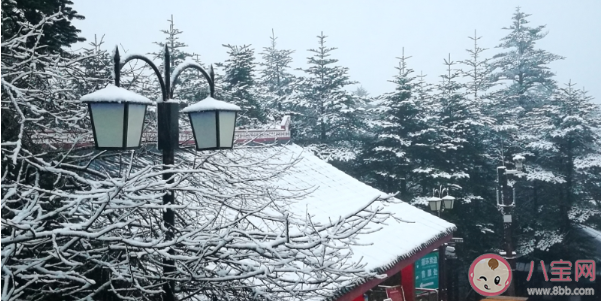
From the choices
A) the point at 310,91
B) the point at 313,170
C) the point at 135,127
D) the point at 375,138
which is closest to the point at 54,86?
the point at 135,127

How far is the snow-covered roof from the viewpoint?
15.2ft

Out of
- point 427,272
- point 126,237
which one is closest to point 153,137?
point 126,237

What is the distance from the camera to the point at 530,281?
25.3 ft

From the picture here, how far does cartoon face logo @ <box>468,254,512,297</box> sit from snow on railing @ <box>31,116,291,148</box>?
3616 millimetres

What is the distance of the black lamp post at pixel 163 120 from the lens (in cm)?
204

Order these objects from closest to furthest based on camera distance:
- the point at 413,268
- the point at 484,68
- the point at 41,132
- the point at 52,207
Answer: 1. the point at 52,207
2. the point at 41,132
3. the point at 413,268
4. the point at 484,68

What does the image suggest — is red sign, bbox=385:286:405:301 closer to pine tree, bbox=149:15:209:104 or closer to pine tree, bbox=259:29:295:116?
pine tree, bbox=149:15:209:104

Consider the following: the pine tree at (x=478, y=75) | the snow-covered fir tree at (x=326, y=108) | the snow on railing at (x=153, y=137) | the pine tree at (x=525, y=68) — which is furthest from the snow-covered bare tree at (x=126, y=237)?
the pine tree at (x=478, y=75)

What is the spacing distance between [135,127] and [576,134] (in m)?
12.3

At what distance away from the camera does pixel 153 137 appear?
475 centimetres

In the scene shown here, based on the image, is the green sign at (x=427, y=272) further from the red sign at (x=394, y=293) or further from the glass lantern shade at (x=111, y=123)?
the glass lantern shade at (x=111, y=123)

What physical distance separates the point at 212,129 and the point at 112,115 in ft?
1.56

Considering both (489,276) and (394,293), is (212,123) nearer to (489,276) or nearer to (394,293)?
(394,293)

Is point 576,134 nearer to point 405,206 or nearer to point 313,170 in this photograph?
point 405,206
